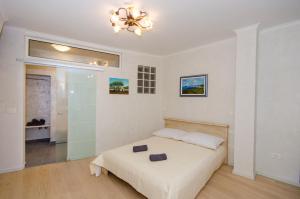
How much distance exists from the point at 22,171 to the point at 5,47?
7.32ft

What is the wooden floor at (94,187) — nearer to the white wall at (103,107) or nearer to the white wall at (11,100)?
the white wall at (11,100)

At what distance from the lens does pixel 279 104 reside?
264 centimetres

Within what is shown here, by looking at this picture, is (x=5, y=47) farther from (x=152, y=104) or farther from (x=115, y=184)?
(x=152, y=104)

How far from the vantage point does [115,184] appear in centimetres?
251

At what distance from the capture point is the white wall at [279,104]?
2.50 m

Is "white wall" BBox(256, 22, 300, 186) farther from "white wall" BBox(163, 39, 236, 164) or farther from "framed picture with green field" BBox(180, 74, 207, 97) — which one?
"framed picture with green field" BBox(180, 74, 207, 97)

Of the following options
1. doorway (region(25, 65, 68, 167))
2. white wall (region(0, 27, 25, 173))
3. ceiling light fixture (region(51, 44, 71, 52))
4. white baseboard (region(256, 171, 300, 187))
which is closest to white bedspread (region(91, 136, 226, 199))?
white baseboard (region(256, 171, 300, 187))

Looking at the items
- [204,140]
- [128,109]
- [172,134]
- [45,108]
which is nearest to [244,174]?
[204,140]

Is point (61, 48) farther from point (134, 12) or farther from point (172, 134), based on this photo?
point (172, 134)

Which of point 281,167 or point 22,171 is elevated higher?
point 281,167

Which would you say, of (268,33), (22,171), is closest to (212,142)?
(268,33)

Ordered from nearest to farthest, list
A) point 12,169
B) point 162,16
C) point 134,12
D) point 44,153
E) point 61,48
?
1. point 134,12
2. point 162,16
3. point 12,169
4. point 61,48
5. point 44,153

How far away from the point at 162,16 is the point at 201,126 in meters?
2.47

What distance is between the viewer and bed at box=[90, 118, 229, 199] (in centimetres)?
182
